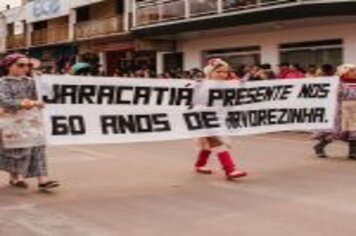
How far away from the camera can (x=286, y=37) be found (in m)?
27.2

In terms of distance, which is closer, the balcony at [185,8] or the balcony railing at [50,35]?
the balcony at [185,8]

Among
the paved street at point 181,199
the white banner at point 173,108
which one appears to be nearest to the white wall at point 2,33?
A: the paved street at point 181,199

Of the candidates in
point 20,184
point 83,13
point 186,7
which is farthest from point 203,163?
point 83,13

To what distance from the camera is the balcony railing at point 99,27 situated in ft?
125

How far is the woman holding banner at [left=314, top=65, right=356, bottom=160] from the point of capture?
12750mm

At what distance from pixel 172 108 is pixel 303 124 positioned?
255cm

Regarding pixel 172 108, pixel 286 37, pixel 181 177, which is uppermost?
pixel 286 37

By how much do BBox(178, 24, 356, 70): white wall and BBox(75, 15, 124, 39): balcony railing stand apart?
5375 millimetres

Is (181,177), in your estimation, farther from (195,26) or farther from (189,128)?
(195,26)

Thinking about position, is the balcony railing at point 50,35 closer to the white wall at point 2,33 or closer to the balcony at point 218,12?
the white wall at point 2,33

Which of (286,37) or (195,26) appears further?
(195,26)

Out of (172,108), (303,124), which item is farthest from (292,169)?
(172,108)

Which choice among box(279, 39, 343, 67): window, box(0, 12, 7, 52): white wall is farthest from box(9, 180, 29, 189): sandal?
box(0, 12, 7, 52): white wall

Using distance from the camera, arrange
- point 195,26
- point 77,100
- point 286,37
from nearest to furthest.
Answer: point 77,100
point 286,37
point 195,26
